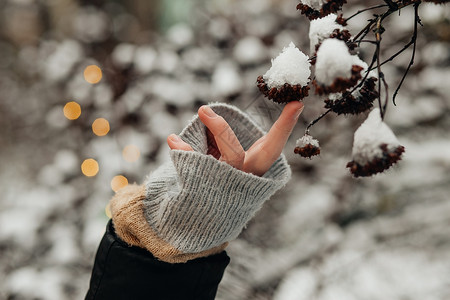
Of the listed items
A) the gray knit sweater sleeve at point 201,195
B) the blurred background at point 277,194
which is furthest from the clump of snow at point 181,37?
the gray knit sweater sleeve at point 201,195

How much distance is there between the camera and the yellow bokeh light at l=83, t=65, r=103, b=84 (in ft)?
7.10

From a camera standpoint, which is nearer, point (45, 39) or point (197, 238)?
point (197, 238)

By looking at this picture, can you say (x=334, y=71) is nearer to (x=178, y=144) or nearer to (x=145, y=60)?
(x=178, y=144)

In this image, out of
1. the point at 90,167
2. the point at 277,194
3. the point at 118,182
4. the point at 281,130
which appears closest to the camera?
the point at 281,130

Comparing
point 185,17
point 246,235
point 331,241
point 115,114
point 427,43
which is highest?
point 185,17

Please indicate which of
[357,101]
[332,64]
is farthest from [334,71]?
[357,101]

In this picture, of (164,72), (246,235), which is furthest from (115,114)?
(246,235)

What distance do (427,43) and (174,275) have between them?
1618mm

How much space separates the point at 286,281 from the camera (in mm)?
1671

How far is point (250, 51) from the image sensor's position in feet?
6.13

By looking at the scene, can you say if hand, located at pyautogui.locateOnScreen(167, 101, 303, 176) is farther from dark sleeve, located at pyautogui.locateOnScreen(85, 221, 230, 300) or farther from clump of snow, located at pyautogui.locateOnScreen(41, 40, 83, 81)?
clump of snow, located at pyautogui.locateOnScreen(41, 40, 83, 81)

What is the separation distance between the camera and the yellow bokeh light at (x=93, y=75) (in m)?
2.16

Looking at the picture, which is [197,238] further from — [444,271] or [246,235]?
[444,271]

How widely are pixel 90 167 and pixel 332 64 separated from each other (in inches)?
79.9
